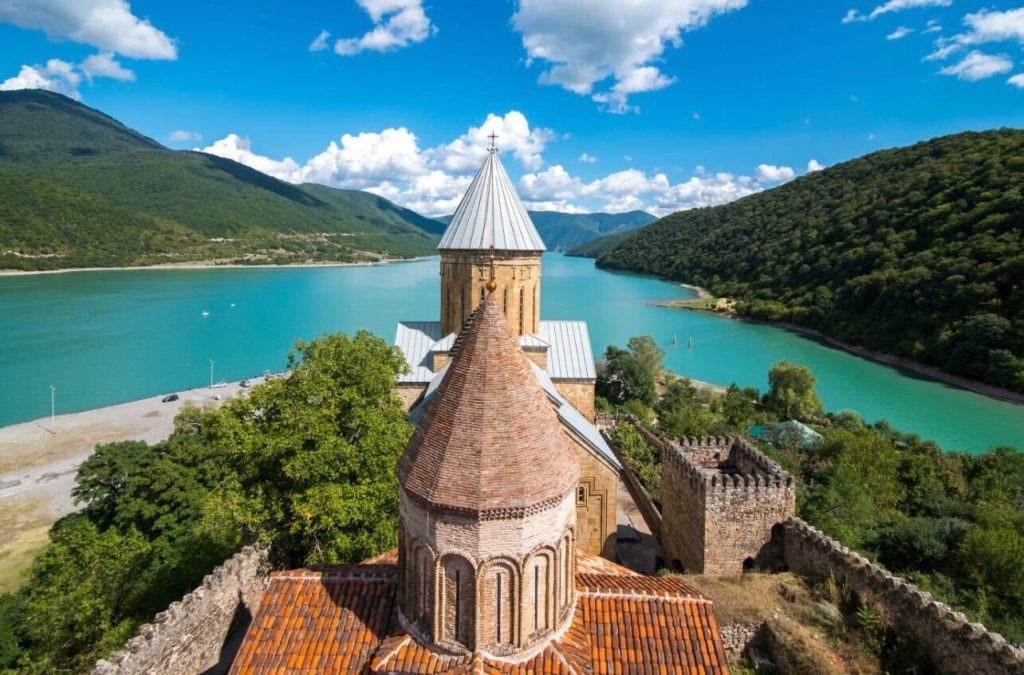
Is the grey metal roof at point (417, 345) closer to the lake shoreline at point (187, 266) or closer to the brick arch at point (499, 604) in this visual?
the brick arch at point (499, 604)

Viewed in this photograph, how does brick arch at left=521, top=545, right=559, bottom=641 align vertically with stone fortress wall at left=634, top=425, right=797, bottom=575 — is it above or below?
above

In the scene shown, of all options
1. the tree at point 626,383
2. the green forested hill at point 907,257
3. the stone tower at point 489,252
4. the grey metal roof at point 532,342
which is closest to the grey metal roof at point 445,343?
the stone tower at point 489,252

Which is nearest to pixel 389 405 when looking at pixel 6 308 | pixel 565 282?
pixel 6 308

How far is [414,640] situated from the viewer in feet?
17.4

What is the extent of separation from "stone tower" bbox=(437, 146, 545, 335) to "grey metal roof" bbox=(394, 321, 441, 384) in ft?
3.41

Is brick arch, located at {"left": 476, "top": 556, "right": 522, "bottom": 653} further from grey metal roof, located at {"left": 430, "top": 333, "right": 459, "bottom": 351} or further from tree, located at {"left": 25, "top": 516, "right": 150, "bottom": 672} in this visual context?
grey metal roof, located at {"left": 430, "top": 333, "right": 459, "bottom": 351}

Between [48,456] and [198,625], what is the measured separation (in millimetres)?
A: 22479

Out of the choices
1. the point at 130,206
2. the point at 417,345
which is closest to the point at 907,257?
the point at 417,345

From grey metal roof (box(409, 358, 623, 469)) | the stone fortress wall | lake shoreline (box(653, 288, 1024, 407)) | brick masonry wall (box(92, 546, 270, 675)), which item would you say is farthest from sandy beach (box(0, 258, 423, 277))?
the stone fortress wall

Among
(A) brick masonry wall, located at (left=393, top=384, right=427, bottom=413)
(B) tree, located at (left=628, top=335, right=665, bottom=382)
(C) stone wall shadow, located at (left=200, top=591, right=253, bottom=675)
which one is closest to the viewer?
(C) stone wall shadow, located at (left=200, top=591, right=253, bottom=675)

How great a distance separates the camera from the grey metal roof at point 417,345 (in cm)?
1427

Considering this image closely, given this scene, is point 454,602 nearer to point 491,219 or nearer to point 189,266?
point 491,219

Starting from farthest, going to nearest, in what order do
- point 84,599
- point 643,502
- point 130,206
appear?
1. point 130,206
2. point 643,502
3. point 84,599

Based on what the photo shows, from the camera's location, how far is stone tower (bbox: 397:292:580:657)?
493 centimetres
